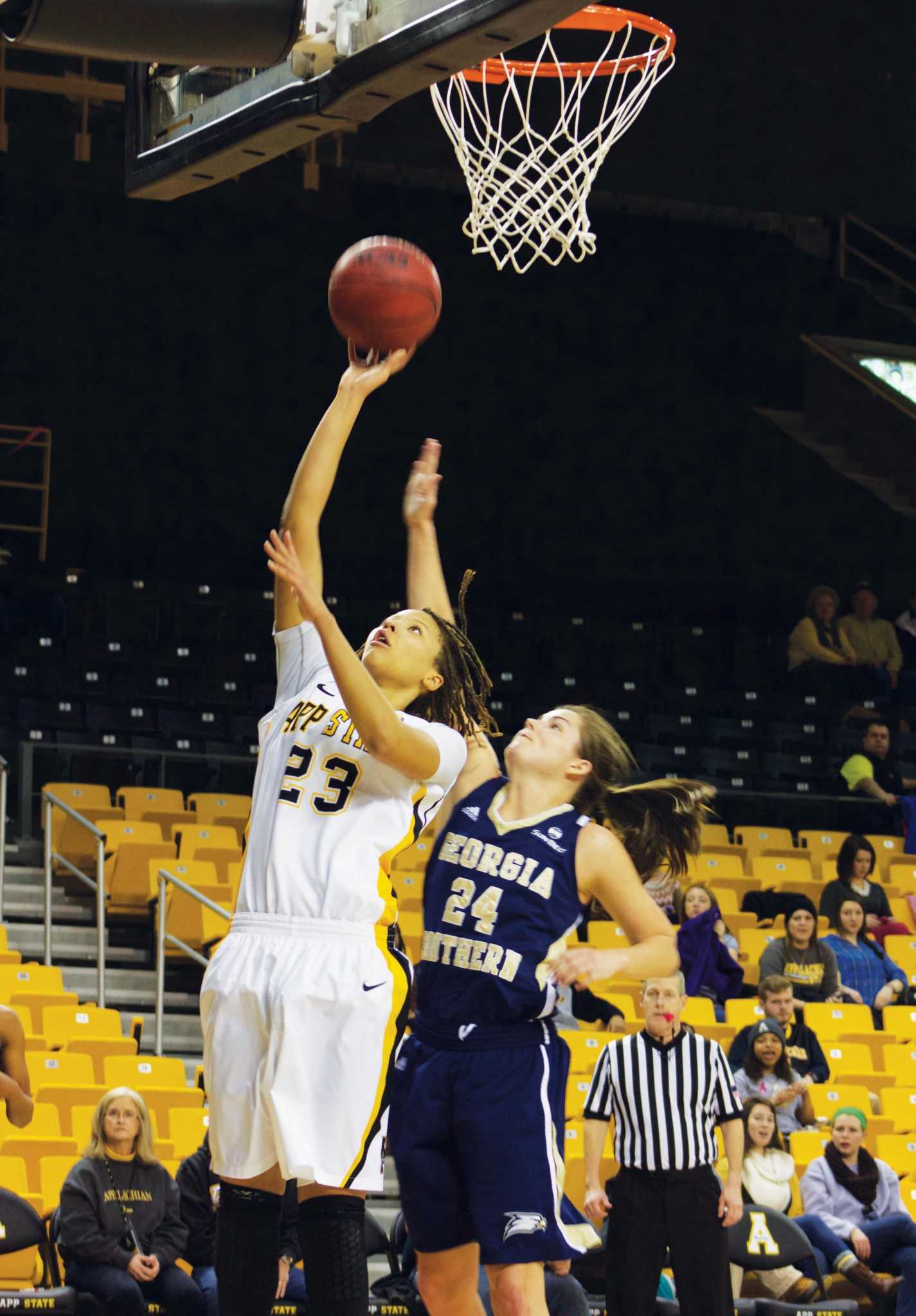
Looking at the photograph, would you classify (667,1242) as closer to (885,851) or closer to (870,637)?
(885,851)

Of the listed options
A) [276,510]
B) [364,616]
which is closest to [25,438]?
[276,510]

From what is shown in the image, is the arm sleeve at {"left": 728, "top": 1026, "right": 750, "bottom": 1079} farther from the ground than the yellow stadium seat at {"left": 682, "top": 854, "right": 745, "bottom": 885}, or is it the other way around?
the yellow stadium seat at {"left": 682, "top": 854, "right": 745, "bottom": 885}

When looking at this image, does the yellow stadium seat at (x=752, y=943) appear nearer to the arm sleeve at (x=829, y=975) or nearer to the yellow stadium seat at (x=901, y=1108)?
the arm sleeve at (x=829, y=975)

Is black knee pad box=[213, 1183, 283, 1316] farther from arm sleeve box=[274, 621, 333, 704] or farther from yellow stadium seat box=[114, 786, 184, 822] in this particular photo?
yellow stadium seat box=[114, 786, 184, 822]

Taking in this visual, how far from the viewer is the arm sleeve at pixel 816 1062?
972 cm

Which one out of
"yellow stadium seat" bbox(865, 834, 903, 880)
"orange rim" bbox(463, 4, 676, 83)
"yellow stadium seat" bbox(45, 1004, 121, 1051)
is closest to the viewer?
"orange rim" bbox(463, 4, 676, 83)

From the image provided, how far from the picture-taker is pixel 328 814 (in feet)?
13.3

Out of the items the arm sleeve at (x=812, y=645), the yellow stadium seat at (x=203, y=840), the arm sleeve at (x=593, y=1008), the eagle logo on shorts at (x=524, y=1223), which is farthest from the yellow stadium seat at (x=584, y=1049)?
the arm sleeve at (x=812, y=645)

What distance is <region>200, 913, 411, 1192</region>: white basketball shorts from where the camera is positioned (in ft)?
12.6

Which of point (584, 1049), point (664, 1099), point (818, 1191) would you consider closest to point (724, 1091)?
point (664, 1099)

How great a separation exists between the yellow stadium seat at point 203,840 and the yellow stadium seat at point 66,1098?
2.83 metres

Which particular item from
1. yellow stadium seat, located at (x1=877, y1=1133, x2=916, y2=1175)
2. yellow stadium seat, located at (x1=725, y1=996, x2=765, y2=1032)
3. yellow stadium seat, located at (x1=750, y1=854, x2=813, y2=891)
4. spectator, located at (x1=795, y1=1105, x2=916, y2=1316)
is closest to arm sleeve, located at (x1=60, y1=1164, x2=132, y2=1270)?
spectator, located at (x1=795, y1=1105, x2=916, y2=1316)

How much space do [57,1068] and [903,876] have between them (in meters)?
6.46

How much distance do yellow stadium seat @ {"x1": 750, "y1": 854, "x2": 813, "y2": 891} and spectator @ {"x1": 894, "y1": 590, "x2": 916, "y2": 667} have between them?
486 centimetres
